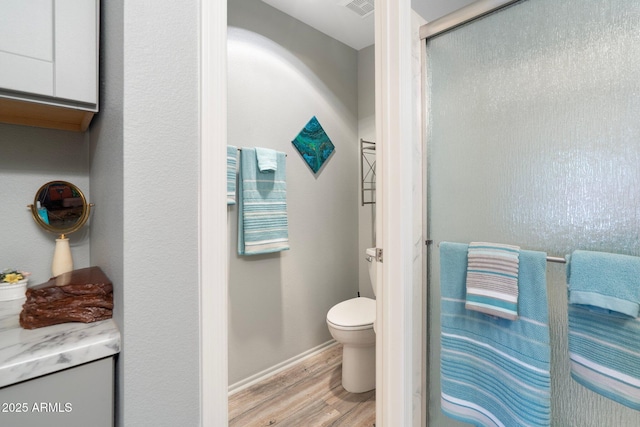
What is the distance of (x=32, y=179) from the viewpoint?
101 cm

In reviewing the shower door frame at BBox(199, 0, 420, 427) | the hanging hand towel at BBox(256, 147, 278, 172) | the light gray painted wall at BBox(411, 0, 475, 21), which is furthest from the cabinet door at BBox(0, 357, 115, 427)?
the light gray painted wall at BBox(411, 0, 475, 21)

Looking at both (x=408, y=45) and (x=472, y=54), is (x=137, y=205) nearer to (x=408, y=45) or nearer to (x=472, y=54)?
(x=408, y=45)

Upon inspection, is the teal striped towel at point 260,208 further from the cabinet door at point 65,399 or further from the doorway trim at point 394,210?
the cabinet door at point 65,399

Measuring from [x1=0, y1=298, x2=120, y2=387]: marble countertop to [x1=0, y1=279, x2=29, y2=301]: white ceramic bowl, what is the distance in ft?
0.56

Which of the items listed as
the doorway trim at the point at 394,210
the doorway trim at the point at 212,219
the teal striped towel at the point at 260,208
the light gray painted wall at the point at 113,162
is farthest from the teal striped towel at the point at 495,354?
the teal striped towel at the point at 260,208

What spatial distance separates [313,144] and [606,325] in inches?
77.5

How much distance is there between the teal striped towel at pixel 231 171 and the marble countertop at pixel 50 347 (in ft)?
3.87

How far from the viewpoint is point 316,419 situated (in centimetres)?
167

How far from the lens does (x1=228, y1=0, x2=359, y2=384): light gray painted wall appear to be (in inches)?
78.4

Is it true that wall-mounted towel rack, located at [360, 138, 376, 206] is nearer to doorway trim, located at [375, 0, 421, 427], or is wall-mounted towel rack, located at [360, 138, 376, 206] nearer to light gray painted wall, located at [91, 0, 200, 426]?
doorway trim, located at [375, 0, 421, 427]

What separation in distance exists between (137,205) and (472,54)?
48.8 inches

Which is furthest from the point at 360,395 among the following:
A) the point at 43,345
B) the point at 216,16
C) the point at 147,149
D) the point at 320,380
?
the point at 216,16

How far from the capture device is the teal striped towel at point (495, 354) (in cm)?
95

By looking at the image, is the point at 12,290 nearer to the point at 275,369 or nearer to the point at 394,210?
the point at 394,210
